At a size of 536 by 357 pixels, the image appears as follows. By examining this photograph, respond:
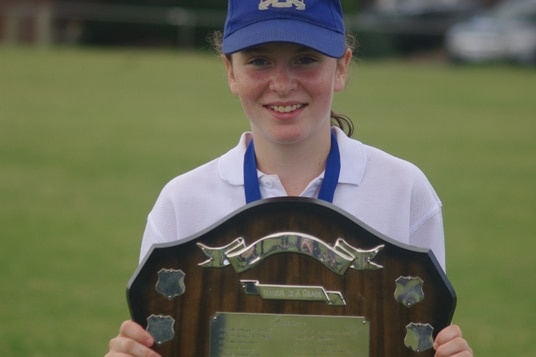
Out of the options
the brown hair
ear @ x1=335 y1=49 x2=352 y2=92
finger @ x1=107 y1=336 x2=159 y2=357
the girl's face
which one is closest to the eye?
the girl's face

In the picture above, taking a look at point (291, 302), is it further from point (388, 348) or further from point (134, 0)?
point (134, 0)

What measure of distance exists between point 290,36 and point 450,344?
2.82 feet

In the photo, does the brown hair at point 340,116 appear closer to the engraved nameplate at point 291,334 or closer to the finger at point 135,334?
the engraved nameplate at point 291,334

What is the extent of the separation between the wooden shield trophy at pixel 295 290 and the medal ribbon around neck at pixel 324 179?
237 mm

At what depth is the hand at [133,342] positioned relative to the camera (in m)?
3.03

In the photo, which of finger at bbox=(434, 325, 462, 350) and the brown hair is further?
the brown hair

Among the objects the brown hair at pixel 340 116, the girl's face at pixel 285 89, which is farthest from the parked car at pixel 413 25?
the girl's face at pixel 285 89

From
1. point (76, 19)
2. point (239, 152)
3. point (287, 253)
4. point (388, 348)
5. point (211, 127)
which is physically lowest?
point (388, 348)

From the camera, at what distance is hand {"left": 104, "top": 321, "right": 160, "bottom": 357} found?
9.94 ft

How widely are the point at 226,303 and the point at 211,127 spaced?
643 inches

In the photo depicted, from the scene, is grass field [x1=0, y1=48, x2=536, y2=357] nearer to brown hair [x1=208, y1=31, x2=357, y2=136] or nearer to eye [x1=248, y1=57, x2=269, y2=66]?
brown hair [x1=208, y1=31, x2=357, y2=136]

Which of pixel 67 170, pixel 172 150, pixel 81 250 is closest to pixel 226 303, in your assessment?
pixel 81 250

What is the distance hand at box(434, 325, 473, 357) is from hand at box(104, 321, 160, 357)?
67 cm

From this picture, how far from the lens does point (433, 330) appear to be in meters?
3.02
